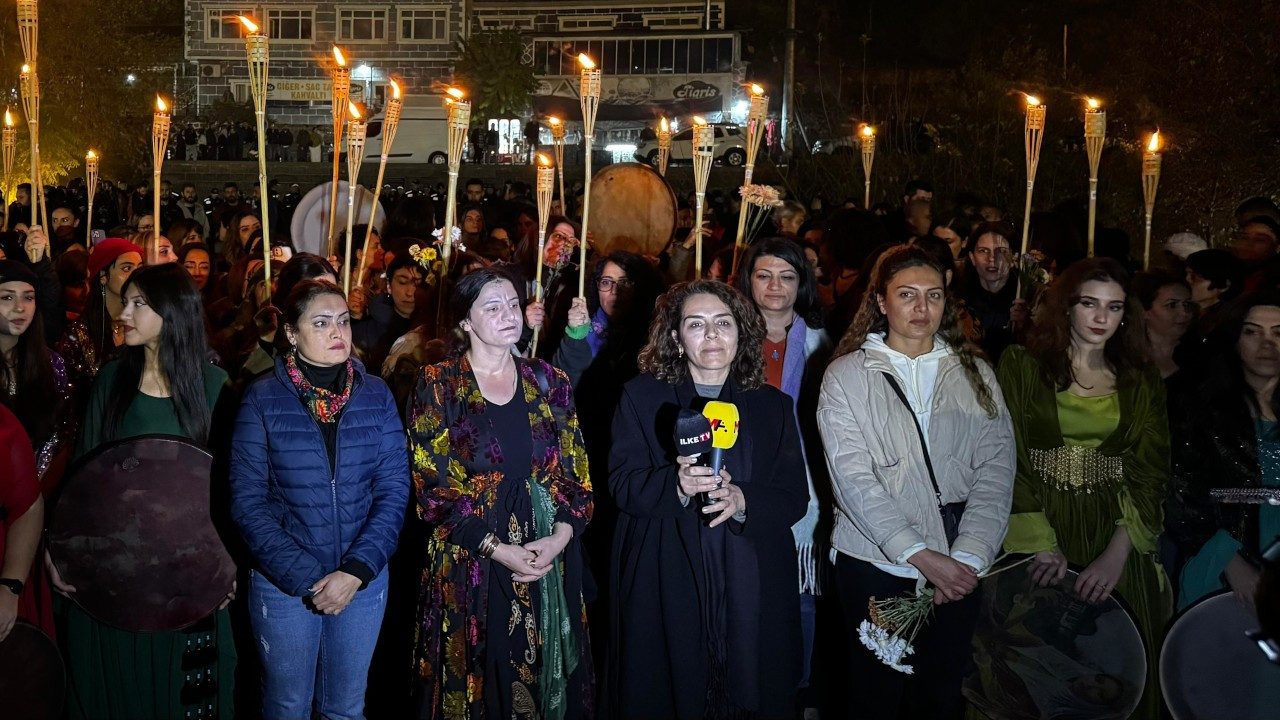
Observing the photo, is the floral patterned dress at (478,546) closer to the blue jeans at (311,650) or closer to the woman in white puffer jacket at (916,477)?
the blue jeans at (311,650)

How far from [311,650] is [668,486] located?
1473 millimetres

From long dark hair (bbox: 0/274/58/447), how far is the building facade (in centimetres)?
3853

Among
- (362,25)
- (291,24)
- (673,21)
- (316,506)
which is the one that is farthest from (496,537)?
(291,24)

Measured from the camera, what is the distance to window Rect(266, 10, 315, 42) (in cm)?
4434

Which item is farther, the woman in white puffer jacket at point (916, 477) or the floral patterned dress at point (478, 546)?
the woman in white puffer jacket at point (916, 477)

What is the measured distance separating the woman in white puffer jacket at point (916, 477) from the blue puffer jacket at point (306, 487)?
1.72 meters

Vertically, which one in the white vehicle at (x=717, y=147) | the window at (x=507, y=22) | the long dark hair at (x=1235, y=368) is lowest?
the long dark hair at (x=1235, y=368)

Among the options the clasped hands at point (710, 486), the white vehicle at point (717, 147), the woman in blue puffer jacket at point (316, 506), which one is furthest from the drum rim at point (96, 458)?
the white vehicle at point (717, 147)

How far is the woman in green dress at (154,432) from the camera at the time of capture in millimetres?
4234

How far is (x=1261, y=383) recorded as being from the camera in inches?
175

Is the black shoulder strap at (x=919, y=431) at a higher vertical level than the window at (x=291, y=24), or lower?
lower

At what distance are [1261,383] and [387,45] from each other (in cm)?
4382

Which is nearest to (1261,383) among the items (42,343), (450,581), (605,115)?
(450,581)

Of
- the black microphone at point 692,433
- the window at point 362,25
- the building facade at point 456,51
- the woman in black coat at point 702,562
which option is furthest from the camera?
the window at point 362,25
